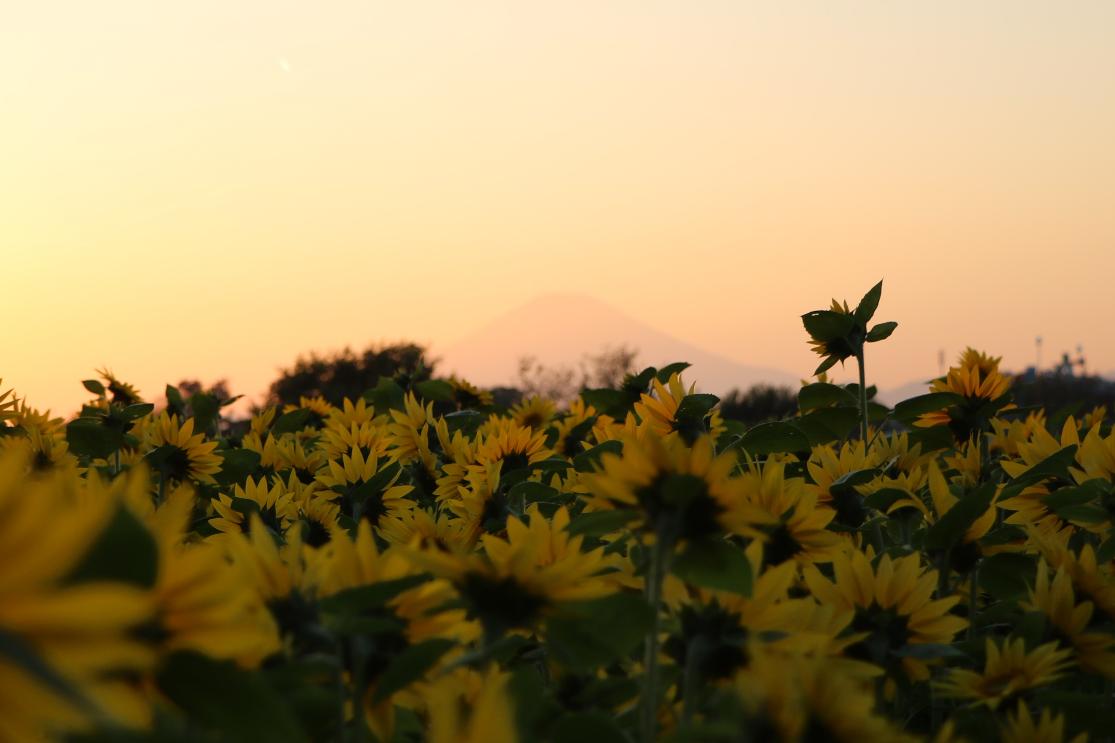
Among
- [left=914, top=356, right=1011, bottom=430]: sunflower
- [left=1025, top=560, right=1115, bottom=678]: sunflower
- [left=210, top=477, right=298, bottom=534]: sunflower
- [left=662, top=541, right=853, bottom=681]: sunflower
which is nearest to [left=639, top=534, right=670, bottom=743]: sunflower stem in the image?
[left=662, top=541, right=853, bottom=681]: sunflower

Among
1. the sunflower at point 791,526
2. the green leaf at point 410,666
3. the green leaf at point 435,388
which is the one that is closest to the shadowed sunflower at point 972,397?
the sunflower at point 791,526

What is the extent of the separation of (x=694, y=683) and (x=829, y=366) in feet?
9.09

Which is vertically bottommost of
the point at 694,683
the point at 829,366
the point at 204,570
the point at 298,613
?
the point at 694,683

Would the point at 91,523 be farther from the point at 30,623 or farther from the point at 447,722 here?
the point at 447,722

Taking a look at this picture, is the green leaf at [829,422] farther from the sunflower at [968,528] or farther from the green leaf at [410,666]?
the green leaf at [410,666]

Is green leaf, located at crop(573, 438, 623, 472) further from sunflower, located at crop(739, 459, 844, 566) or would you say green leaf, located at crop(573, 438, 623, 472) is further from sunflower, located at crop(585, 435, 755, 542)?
sunflower, located at crop(585, 435, 755, 542)

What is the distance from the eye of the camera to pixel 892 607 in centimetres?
185

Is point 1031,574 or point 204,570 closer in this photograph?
point 204,570

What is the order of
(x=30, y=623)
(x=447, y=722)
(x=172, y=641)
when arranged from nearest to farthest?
(x=30, y=623)
(x=447, y=722)
(x=172, y=641)

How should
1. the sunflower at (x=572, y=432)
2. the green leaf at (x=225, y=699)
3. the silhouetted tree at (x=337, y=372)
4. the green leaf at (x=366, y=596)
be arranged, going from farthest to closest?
the silhouetted tree at (x=337, y=372) < the sunflower at (x=572, y=432) < the green leaf at (x=366, y=596) < the green leaf at (x=225, y=699)

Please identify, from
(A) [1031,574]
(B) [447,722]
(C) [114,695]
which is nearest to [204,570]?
(C) [114,695]

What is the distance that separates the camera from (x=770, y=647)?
1475 millimetres

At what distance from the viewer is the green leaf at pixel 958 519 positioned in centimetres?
229

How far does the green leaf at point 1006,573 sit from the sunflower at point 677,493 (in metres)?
1.38
